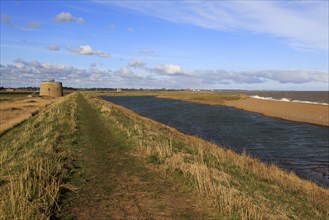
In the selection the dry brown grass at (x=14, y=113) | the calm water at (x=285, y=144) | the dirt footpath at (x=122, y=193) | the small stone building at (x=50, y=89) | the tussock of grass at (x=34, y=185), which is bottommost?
the calm water at (x=285, y=144)

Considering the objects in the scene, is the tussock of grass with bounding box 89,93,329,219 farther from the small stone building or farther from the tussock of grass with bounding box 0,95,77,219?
the small stone building

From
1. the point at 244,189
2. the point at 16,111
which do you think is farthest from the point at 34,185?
the point at 16,111

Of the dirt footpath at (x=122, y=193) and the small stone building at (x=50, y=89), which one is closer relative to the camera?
the dirt footpath at (x=122, y=193)

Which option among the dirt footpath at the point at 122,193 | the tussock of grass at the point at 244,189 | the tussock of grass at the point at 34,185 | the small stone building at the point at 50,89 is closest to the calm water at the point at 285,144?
the tussock of grass at the point at 244,189

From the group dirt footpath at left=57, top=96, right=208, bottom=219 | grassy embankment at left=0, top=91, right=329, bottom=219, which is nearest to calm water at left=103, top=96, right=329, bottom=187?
grassy embankment at left=0, top=91, right=329, bottom=219

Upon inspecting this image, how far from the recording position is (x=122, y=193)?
10109 mm

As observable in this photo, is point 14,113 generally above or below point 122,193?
below

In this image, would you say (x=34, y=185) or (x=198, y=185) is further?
(x=198, y=185)

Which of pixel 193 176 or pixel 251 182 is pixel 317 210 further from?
pixel 193 176

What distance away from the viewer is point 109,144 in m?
18.3

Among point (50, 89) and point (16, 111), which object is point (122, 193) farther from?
point (50, 89)

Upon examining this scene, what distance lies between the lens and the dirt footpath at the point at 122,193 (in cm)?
852

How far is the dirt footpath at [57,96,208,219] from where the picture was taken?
27.9 feet

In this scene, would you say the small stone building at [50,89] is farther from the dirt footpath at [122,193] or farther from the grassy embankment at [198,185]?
the dirt footpath at [122,193]
